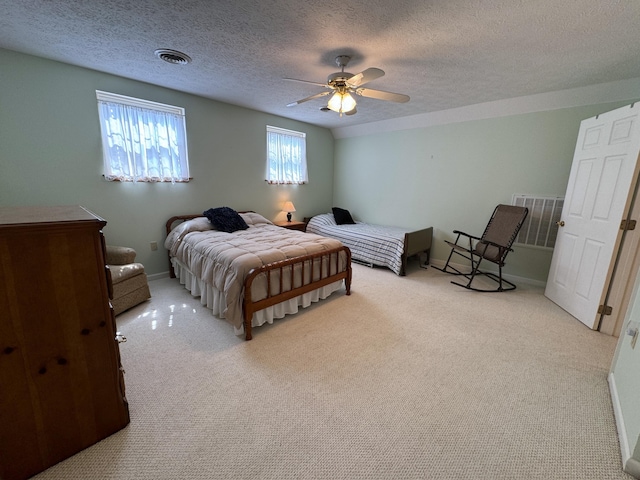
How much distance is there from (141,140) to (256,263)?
2252mm

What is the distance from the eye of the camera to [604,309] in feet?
7.91

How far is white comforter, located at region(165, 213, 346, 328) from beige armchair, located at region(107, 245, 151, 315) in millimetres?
467

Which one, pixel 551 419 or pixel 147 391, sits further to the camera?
pixel 147 391

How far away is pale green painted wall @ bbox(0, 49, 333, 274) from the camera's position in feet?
8.14

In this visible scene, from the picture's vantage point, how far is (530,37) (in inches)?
76.1

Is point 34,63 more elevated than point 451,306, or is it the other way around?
point 34,63

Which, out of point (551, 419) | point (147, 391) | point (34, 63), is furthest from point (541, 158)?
point (34, 63)

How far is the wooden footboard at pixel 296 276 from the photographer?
2.21m

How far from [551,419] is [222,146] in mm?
4313

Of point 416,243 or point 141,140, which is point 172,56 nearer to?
point 141,140

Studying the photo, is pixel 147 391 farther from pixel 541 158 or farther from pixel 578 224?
pixel 541 158

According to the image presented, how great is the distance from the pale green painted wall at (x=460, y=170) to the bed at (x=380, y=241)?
16.6 inches

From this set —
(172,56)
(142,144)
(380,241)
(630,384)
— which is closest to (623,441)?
(630,384)

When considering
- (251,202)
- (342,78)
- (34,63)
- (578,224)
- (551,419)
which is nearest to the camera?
(551,419)
